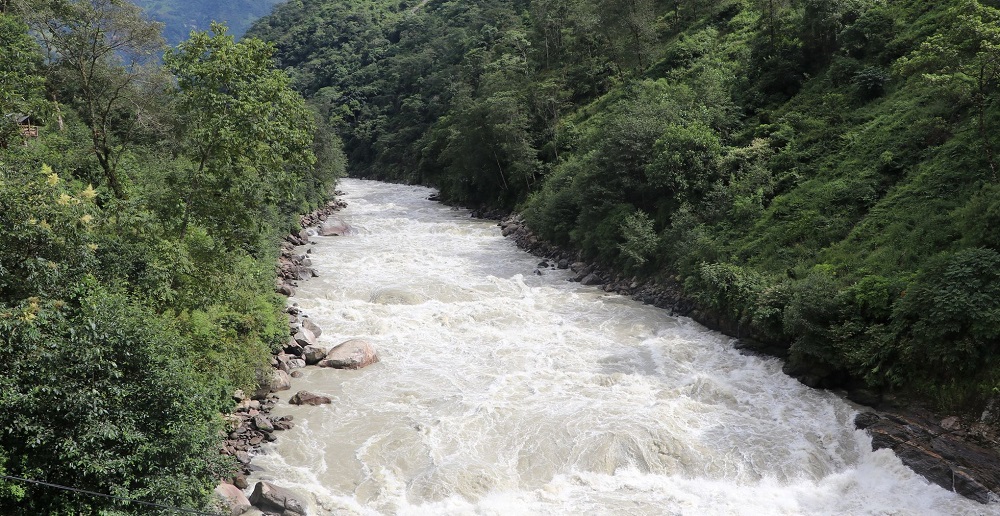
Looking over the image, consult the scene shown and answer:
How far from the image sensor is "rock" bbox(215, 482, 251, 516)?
489 inches

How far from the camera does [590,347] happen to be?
21453 millimetres

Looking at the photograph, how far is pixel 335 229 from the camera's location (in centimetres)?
4056

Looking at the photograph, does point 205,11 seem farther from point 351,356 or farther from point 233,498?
point 233,498

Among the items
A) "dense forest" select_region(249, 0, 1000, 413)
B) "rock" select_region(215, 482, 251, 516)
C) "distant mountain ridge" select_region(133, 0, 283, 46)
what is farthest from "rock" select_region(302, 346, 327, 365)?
"distant mountain ridge" select_region(133, 0, 283, 46)

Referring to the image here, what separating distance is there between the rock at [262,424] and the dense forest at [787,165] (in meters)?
14.5

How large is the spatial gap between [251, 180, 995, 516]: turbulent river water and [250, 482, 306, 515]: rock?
56 cm

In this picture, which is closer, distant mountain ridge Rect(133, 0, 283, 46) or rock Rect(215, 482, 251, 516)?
rock Rect(215, 482, 251, 516)

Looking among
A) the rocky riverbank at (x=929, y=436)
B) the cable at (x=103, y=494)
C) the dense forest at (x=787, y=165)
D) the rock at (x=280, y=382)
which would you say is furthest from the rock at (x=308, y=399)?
the dense forest at (x=787, y=165)

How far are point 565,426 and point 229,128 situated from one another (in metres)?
11.3

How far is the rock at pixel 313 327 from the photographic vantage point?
22.3m

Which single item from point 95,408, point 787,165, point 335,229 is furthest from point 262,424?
point 335,229

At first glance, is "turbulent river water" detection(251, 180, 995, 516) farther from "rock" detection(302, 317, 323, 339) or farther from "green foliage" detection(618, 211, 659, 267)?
"green foliage" detection(618, 211, 659, 267)

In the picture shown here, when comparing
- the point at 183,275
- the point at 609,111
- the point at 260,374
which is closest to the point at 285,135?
the point at 183,275

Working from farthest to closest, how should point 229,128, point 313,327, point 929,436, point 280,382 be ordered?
point 313,327, point 280,382, point 229,128, point 929,436
